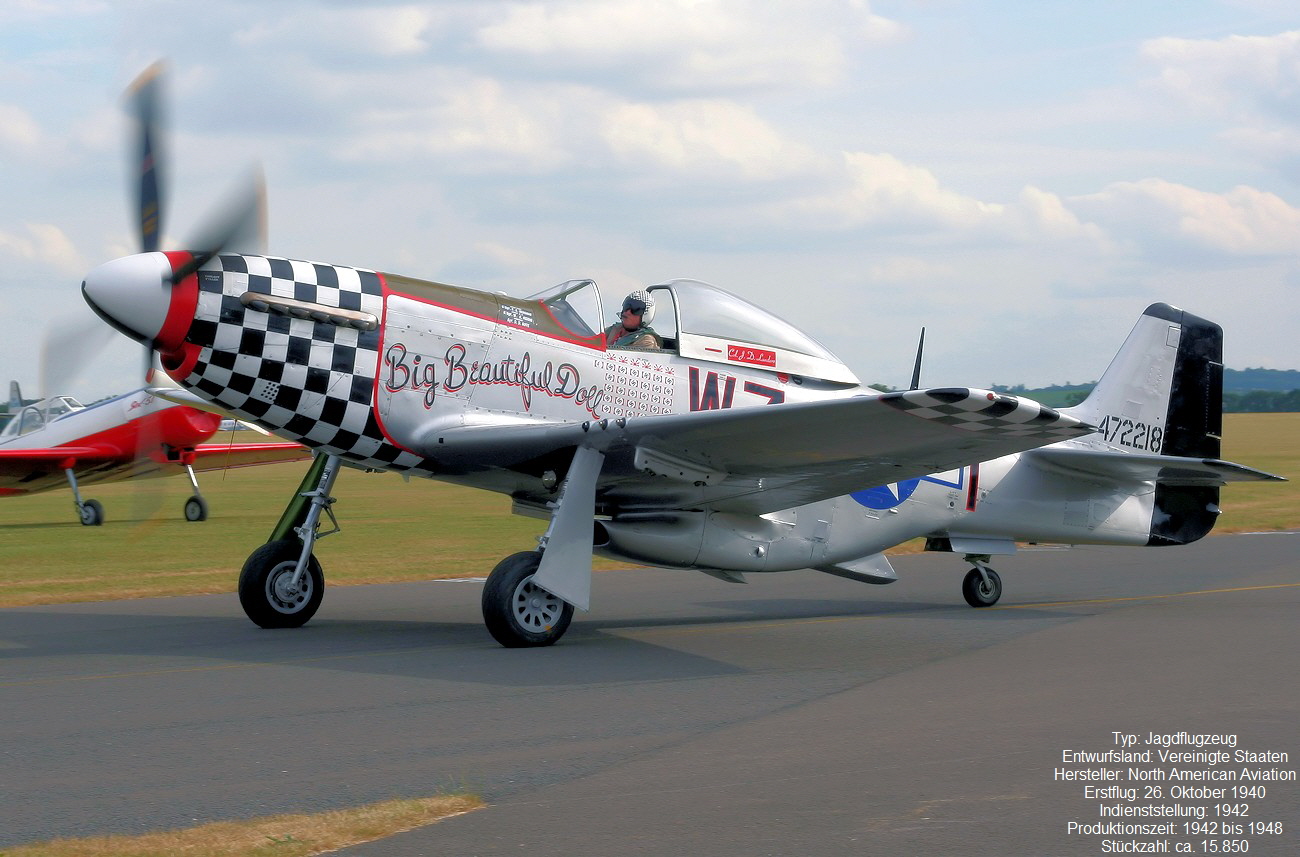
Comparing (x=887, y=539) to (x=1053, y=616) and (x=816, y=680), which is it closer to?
(x=1053, y=616)

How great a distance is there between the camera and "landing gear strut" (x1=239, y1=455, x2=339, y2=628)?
966 centimetres

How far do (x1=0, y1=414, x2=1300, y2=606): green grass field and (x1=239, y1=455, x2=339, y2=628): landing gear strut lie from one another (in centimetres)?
95

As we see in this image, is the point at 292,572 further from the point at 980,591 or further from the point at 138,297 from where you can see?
the point at 980,591

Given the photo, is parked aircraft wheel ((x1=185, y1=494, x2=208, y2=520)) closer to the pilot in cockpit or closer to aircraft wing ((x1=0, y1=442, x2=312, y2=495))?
aircraft wing ((x1=0, y1=442, x2=312, y2=495))

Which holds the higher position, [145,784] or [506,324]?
[506,324]

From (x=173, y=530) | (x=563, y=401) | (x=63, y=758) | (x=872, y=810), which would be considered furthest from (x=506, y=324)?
(x=173, y=530)

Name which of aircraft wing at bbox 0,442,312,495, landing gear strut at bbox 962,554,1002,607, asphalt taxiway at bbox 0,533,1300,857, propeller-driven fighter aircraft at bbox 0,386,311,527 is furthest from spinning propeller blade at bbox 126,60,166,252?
propeller-driven fighter aircraft at bbox 0,386,311,527

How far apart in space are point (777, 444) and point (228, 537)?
1440 centimetres

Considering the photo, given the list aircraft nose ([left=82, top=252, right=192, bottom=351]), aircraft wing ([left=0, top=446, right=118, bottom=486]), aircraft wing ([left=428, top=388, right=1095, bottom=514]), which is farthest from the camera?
aircraft wing ([left=0, top=446, right=118, bottom=486])

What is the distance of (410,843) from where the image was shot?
13.5 feet

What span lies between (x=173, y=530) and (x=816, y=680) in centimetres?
1705

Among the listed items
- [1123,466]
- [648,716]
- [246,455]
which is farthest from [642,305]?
[246,455]

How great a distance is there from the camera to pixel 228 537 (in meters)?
20.2

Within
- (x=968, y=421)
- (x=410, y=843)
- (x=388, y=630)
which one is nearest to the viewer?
(x=410, y=843)
